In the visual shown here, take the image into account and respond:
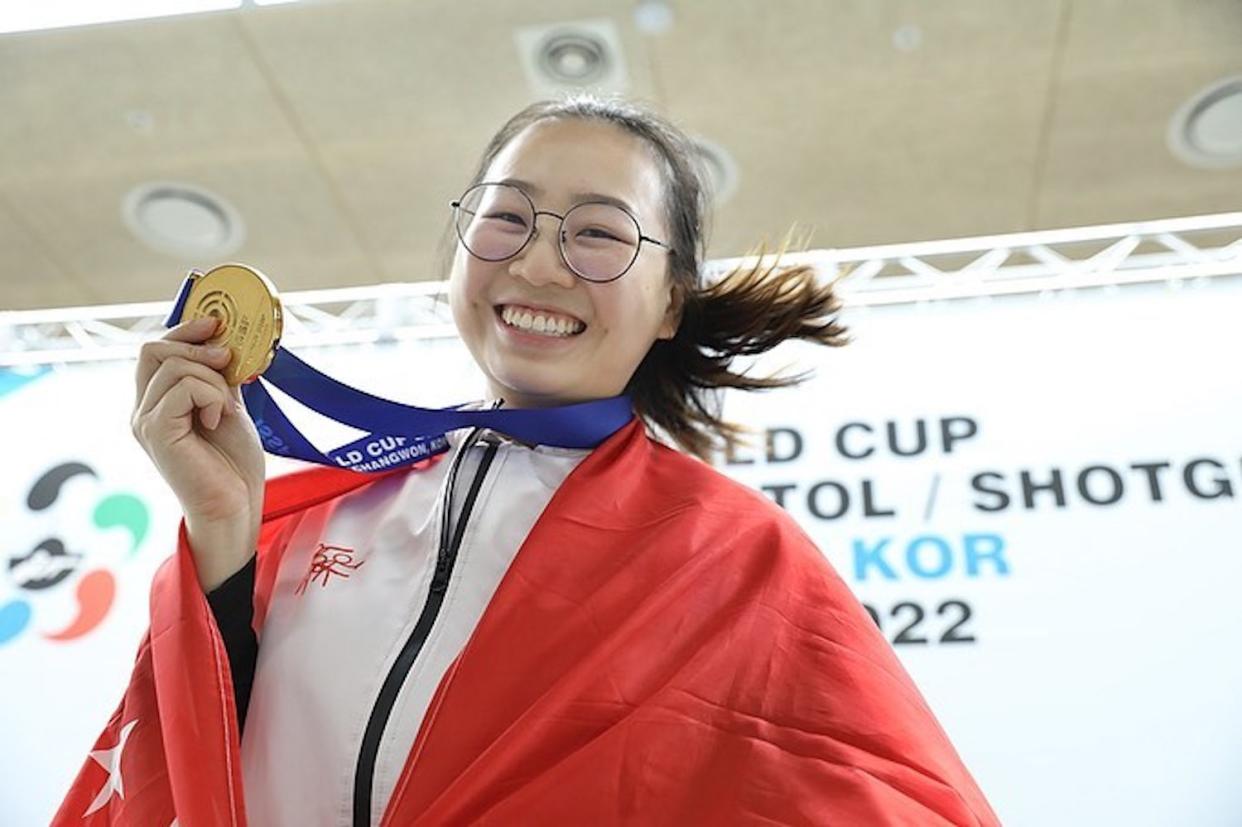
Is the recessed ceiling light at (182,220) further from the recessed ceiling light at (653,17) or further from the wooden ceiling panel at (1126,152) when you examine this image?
the wooden ceiling panel at (1126,152)

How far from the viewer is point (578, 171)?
3.86 ft

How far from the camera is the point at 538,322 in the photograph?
3.77 feet

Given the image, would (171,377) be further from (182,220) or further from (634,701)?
(182,220)

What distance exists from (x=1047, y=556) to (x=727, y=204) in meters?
2.39

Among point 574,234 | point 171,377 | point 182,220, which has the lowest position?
point 171,377

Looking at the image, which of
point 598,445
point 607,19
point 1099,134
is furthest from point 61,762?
point 1099,134

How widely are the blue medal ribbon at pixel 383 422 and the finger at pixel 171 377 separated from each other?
126 mm

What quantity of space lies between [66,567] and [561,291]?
1.45 m

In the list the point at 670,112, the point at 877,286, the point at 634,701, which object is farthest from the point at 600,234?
the point at 670,112

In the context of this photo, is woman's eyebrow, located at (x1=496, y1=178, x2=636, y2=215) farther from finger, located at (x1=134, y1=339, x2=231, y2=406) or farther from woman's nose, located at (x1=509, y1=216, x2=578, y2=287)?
finger, located at (x1=134, y1=339, x2=231, y2=406)

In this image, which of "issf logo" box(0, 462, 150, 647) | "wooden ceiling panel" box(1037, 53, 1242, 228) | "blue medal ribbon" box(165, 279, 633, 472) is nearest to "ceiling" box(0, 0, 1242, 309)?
"wooden ceiling panel" box(1037, 53, 1242, 228)

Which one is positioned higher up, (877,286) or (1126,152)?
(1126,152)

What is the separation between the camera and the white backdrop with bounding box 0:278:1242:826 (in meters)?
1.79

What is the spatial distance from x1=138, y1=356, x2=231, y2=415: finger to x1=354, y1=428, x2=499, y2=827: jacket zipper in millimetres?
222
